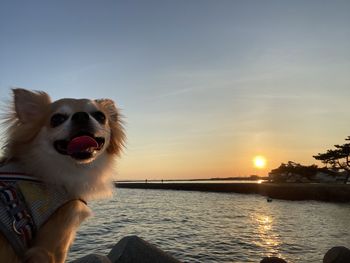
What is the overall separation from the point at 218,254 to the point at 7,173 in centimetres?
1622

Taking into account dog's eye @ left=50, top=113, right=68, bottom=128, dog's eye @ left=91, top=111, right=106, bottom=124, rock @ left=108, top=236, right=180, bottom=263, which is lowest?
rock @ left=108, top=236, right=180, bottom=263

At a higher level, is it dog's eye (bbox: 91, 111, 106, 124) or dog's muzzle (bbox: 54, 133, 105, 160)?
dog's eye (bbox: 91, 111, 106, 124)

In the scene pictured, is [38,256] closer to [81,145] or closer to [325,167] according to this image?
[81,145]

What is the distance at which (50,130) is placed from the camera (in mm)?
4180

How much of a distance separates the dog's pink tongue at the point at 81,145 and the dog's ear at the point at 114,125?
22.9 inches

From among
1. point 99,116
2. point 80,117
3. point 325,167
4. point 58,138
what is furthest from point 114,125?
point 325,167

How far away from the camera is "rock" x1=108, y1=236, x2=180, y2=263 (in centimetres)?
1043

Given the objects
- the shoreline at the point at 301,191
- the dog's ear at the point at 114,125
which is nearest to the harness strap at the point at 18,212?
the dog's ear at the point at 114,125

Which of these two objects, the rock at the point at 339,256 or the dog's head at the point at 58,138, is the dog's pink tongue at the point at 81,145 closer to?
the dog's head at the point at 58,138

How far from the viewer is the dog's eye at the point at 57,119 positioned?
424 centimetres

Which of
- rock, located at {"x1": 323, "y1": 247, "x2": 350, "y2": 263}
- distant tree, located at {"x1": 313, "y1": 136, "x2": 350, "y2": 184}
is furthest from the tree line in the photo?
rock, located at {"x1": 323, "y1": 247, "x2": 350, "y2": 263}

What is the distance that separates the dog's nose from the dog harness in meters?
0.84

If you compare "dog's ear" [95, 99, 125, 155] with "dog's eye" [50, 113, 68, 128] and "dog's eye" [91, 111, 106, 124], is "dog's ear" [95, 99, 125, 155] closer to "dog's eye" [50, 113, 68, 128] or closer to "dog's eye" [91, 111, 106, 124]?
"dog's eye" [91, 111, 106, 124]

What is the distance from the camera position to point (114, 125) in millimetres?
5094
